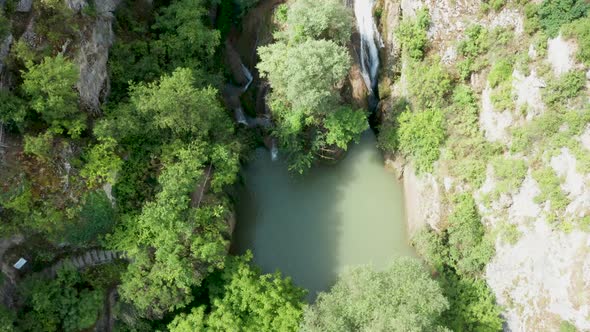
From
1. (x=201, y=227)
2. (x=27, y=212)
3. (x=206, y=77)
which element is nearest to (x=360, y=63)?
(x=206, y=77)

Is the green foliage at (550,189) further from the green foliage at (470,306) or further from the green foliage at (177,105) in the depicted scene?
the green foliage at (177,105)

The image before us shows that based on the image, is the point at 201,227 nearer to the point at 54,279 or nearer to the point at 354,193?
the point at 54,279

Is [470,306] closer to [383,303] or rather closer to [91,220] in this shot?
[383,303]

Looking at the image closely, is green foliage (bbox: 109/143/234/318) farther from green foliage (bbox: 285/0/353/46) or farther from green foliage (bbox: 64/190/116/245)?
green foliage (bbox: 285/0/353/46)

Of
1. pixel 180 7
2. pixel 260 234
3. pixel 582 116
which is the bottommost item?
pixel 260 234

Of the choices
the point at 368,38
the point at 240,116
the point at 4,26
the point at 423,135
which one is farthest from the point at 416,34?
the point at 4,26

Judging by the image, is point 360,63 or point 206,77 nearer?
point 206,77
